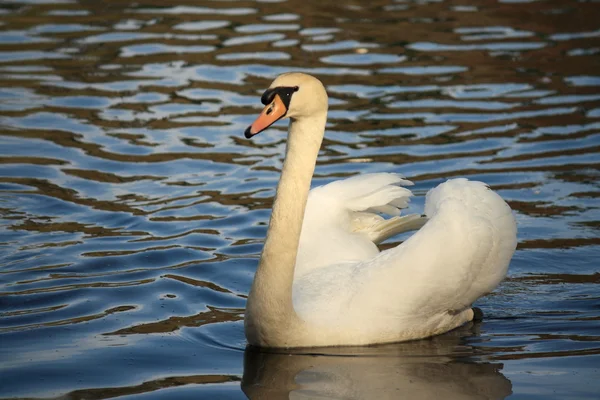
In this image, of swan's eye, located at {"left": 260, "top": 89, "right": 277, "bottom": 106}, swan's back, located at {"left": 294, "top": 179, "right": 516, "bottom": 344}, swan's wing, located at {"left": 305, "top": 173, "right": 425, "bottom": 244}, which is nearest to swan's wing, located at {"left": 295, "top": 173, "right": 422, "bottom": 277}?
swan's wing, located at {"left": 305, "top": 173, "right": 425, "bottom": 244}

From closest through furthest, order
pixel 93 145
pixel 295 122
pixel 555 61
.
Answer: pixel 295 122 → pixel 93 145 → pixel 555 61

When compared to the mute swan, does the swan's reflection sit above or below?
below

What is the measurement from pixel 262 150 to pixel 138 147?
1343mm

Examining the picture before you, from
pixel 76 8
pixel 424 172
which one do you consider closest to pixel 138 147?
pixel 424 172

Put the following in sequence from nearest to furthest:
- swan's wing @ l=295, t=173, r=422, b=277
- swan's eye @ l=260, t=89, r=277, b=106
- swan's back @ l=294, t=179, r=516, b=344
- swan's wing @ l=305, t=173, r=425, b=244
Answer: swan's eye @ l=260, t=89, r=277, b=106
swan's back @ l=294, t=179, r=516, b=344
swan's wing @ l=295, t=173, r=422, b=277
swan's wing @ l=305, t=173, r=425, b=244

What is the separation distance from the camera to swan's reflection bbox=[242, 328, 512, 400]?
249 inches

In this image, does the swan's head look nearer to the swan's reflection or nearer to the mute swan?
the mute swan

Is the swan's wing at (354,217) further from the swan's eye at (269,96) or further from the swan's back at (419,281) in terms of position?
the swan's eye at (269,96)

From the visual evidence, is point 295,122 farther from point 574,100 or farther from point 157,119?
point 574,100

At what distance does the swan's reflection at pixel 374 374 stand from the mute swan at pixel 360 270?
0.35 feet

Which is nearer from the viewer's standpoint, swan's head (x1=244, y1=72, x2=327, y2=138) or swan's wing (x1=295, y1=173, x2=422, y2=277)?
swan's head (x1=244, y1=72, x2=327, y2=138)

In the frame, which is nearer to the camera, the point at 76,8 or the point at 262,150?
the point at 262,150

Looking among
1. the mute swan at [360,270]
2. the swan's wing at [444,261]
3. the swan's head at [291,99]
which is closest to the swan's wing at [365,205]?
the mute swan at [360,270]

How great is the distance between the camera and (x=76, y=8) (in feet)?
59.0
